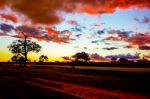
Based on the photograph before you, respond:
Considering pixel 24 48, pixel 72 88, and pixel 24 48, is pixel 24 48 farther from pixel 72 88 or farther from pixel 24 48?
pixel 72 88

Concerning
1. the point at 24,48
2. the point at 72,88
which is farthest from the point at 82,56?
the point at 72,88

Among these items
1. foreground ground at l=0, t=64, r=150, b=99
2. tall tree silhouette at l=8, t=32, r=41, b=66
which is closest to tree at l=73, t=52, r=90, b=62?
tall tree silhouette at l=8, t=32, r=41, b=66

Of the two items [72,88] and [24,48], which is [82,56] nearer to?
[24,48]

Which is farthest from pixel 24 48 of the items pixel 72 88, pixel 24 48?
pixel 72 88

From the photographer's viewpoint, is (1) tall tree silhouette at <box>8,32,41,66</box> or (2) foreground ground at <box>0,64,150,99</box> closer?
(2) foreground ground at <box>0,64,150,99</box>

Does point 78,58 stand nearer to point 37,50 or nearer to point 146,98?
point 37,50

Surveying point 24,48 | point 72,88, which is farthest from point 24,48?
point 72,88

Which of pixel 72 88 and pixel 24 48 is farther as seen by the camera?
pixel 24 48

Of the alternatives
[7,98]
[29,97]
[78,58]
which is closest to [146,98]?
[29,97]

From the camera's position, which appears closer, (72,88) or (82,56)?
(72,88)

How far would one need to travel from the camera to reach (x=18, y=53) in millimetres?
103438

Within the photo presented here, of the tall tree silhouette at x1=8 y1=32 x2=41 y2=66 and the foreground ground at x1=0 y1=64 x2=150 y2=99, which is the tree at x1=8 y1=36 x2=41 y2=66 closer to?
the tall tree silhouette at x1=8 y1=32 x2=41 y2=66

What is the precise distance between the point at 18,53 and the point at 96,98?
91197 mm

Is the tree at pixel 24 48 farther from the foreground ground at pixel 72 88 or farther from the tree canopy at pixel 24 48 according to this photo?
the foreground ground at pixel 72 88
